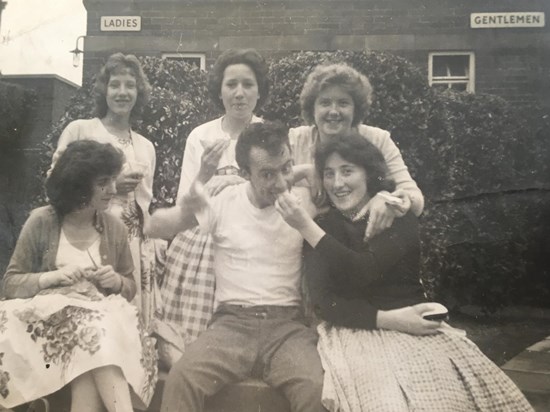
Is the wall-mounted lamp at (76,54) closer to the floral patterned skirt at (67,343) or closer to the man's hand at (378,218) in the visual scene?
the floral patterned skirt at (67,343)

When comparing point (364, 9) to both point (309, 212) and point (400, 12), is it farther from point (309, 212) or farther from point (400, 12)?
point (309, 212)

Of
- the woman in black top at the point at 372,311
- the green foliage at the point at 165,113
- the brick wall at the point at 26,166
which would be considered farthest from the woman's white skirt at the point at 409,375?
the brick wall at the point at 26,166

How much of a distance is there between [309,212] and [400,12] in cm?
108

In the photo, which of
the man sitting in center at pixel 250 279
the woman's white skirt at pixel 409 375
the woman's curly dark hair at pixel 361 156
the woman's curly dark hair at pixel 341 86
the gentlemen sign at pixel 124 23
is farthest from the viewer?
→ the gentlemen sign at pixel 124 23

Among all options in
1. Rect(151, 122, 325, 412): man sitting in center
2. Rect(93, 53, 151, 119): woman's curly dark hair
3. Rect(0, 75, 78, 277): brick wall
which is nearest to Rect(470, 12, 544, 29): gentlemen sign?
Rect(151, 122, 325, 412): man sitting in center

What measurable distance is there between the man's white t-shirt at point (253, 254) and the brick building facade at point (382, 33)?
784 millimetres

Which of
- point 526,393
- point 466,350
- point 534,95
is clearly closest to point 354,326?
point 466,350

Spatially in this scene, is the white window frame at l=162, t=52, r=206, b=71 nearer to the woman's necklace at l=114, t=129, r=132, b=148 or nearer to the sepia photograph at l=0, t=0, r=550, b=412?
the sepia photograph at l=0, t=0, r=550, b=412

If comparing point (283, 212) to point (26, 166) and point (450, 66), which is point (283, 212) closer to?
point (450, 66)

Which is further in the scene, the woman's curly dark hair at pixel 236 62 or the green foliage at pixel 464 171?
the woman's curly dark hair at pixel 236 62

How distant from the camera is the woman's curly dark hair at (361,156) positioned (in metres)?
2.83

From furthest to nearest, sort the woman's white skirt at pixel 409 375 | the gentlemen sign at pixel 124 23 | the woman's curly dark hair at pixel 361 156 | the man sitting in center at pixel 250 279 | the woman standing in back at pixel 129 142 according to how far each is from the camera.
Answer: the gentlemen sign at pixel 124 23, the woman standing in back at pixel 129 142, the woman's curly dark hair at pixel 361 156, the man sitting in center at pixel 250 279, the woman's white skirt at pixel 409 375

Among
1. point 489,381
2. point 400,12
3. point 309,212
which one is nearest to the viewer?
point 489,381

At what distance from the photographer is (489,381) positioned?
2.66m
